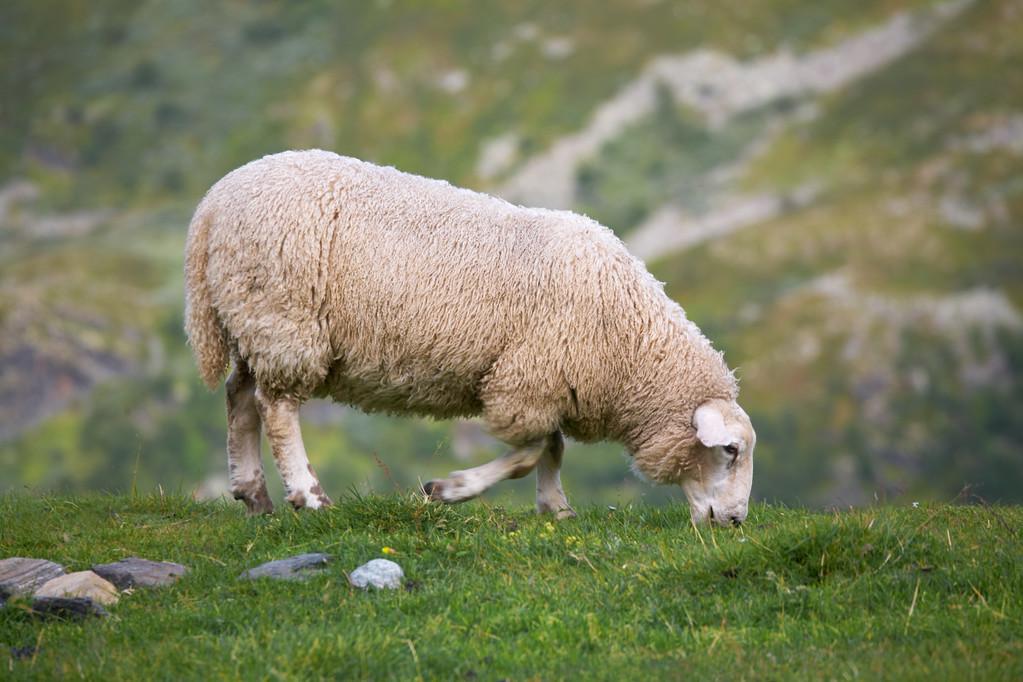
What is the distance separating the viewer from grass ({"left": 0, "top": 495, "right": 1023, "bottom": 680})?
637cm

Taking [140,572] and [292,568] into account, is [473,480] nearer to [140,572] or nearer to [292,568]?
[292,568]

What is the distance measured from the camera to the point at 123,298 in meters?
92.6

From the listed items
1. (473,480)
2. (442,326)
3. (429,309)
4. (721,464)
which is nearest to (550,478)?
(473,480)

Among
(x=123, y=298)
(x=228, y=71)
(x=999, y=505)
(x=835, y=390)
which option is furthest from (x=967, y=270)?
(x=999, y=505)

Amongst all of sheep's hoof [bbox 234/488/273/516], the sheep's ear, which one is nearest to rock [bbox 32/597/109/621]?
sheep's hoof [bbox 234/488/273/516]

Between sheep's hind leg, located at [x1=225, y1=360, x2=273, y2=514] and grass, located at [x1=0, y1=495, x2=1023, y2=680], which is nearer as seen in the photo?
grass, located at [x1=0, y1=495, x2=1023, y2=680]

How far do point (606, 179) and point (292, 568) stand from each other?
10236 centimetres

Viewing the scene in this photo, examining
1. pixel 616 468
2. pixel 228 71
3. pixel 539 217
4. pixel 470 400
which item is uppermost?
pixel 228 71

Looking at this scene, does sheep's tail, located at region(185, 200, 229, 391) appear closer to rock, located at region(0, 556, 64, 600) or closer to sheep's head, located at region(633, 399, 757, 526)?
rock, located at region(0, 556, 64, 600)

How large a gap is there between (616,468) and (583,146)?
4093 cm

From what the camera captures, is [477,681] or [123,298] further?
[123,298]

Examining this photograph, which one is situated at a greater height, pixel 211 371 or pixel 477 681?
pixel 211 371

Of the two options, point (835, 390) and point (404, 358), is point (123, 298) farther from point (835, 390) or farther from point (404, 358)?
point (404, 358)

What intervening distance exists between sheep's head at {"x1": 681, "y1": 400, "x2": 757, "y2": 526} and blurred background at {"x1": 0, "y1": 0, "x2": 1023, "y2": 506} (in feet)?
194
